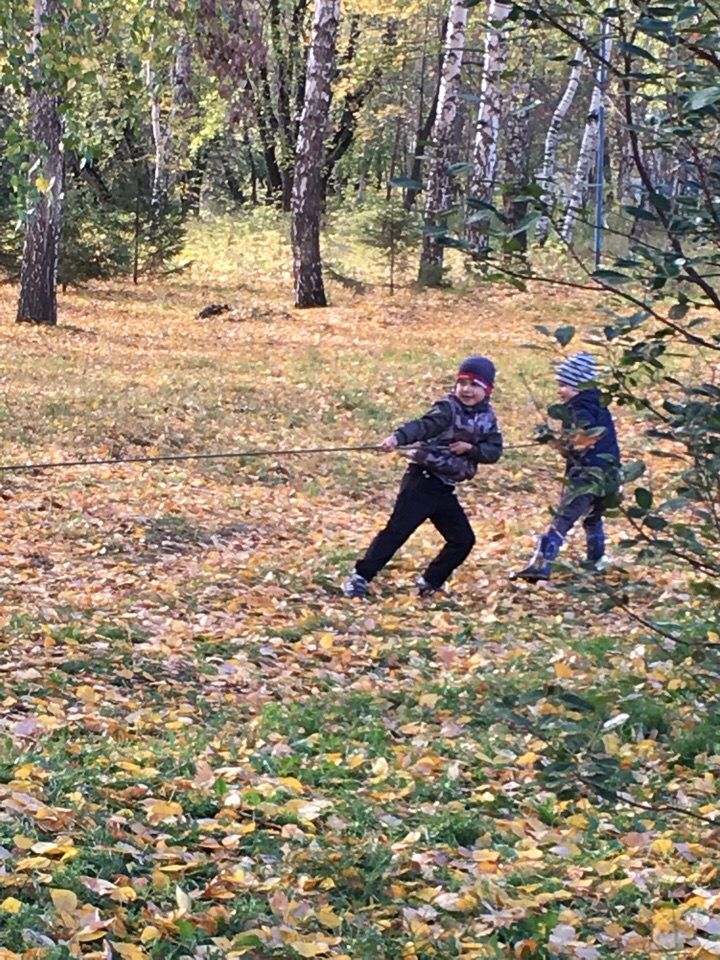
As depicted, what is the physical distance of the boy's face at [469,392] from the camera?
7.32 m

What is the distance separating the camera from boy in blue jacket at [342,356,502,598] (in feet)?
24.0

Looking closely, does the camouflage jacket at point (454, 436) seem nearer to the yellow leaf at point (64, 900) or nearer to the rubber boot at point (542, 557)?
the rubber boot at point (542, 557)

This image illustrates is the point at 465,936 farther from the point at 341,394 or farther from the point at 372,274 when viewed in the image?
the point at 372,274

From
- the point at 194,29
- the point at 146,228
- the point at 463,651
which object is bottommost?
the point at 463,651

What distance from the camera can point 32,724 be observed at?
5.18 m

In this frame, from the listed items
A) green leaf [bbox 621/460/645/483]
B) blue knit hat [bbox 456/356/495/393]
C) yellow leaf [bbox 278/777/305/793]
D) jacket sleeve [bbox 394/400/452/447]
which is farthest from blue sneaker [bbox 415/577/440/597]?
green leaf [bbox 621/460/645/483]

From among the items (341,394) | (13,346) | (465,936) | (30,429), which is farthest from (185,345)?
(465,936)

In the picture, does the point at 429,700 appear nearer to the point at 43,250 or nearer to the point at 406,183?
the point at 406,183

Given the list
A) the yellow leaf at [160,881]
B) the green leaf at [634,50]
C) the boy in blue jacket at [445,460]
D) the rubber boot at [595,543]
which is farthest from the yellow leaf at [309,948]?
the rubber boot at [595,543]

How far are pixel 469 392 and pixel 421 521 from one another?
88cm

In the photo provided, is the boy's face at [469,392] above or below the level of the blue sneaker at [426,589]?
above

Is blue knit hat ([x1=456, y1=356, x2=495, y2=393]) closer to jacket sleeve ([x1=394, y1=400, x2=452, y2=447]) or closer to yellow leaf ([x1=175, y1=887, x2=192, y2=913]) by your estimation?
jacket sleeve ([x1=394, y1=400, x2=452, y2=447])

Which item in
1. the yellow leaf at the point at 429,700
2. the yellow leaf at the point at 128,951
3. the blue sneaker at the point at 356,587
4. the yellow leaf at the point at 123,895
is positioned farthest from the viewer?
the blue sneaker at the point at 356,587

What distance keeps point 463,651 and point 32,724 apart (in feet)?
8.59
